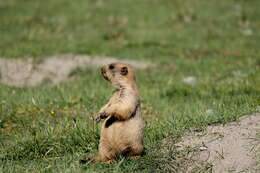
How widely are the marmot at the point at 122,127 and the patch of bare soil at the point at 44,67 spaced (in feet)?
15.5

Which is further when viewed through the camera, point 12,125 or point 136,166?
point 12,125

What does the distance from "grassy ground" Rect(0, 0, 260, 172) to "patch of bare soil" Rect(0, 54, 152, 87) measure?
1.12ft

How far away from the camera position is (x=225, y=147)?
4547 millimetres

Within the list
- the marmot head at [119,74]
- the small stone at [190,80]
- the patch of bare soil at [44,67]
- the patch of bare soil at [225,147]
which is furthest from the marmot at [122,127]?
the patch of bare soil at [44,67]

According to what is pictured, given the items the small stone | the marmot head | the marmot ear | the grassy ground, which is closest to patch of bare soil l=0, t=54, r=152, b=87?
the grassy ground

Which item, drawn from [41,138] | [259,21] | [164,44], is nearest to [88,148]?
[41,138]

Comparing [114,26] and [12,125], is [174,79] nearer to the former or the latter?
[12,125]

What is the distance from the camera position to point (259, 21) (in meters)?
13.6

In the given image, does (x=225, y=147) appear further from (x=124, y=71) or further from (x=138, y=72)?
(x=138, y=72)

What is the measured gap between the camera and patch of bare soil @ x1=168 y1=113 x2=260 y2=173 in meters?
4.32

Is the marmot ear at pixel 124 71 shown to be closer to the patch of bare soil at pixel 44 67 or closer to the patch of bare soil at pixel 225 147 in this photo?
the patch of bare soil at pixel 225 147

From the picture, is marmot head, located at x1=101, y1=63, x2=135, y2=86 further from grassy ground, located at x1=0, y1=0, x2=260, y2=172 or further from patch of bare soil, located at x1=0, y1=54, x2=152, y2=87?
patch of bare soil, located at x1=0, y1=54, x2=152, y2=87

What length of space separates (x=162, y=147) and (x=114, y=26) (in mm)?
9008

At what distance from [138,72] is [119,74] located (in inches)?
184
